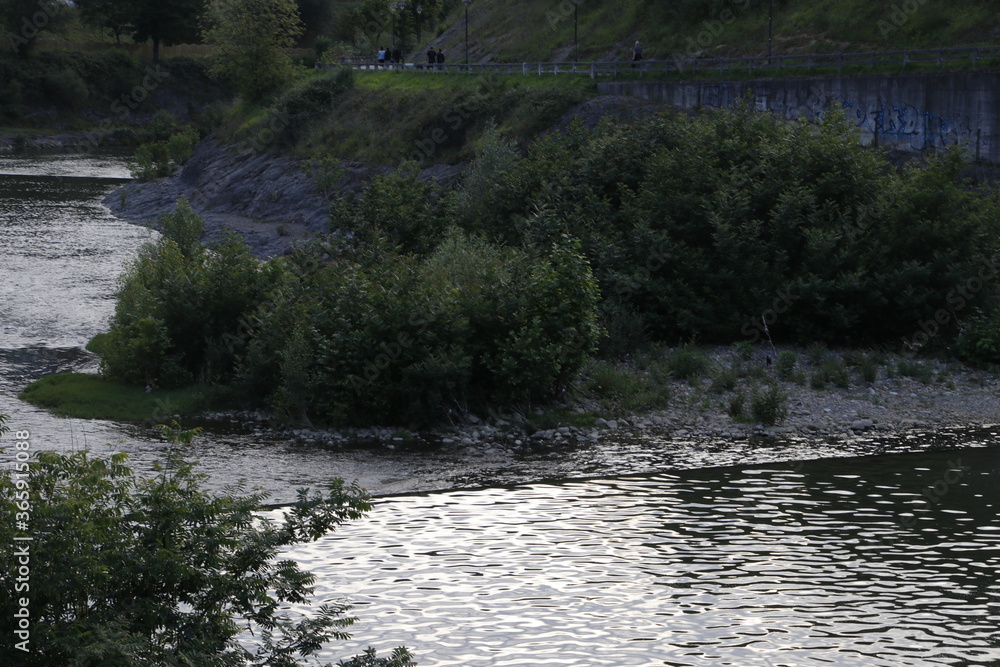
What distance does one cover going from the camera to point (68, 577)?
26.9 feet

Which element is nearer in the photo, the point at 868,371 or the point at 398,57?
the point at 868,371

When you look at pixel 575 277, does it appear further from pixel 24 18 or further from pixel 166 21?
pixel 166 21

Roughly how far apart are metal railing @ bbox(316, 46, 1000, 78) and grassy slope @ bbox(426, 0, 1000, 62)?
14.7 feet

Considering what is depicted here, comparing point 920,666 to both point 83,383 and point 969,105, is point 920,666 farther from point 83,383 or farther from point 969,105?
point 969,105

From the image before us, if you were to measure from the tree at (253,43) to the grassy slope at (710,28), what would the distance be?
12.8 m

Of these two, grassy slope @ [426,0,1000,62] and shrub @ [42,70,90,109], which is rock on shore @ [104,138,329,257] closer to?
grassy slope @ [426,0,1000,62]

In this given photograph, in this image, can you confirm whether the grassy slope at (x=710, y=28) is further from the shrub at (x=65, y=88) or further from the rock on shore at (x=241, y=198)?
the shrub at (x=65, y=88)

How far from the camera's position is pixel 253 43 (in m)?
71.6

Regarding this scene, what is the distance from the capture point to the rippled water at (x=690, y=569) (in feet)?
39.1

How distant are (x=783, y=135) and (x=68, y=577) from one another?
24442 mm

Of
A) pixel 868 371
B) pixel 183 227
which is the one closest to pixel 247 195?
pixel 183 227

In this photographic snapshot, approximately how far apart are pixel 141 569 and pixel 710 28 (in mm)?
56388

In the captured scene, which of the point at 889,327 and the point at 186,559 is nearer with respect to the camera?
the point at 186,559

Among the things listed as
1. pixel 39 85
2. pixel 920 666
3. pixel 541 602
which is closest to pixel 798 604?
pixel 920 666
